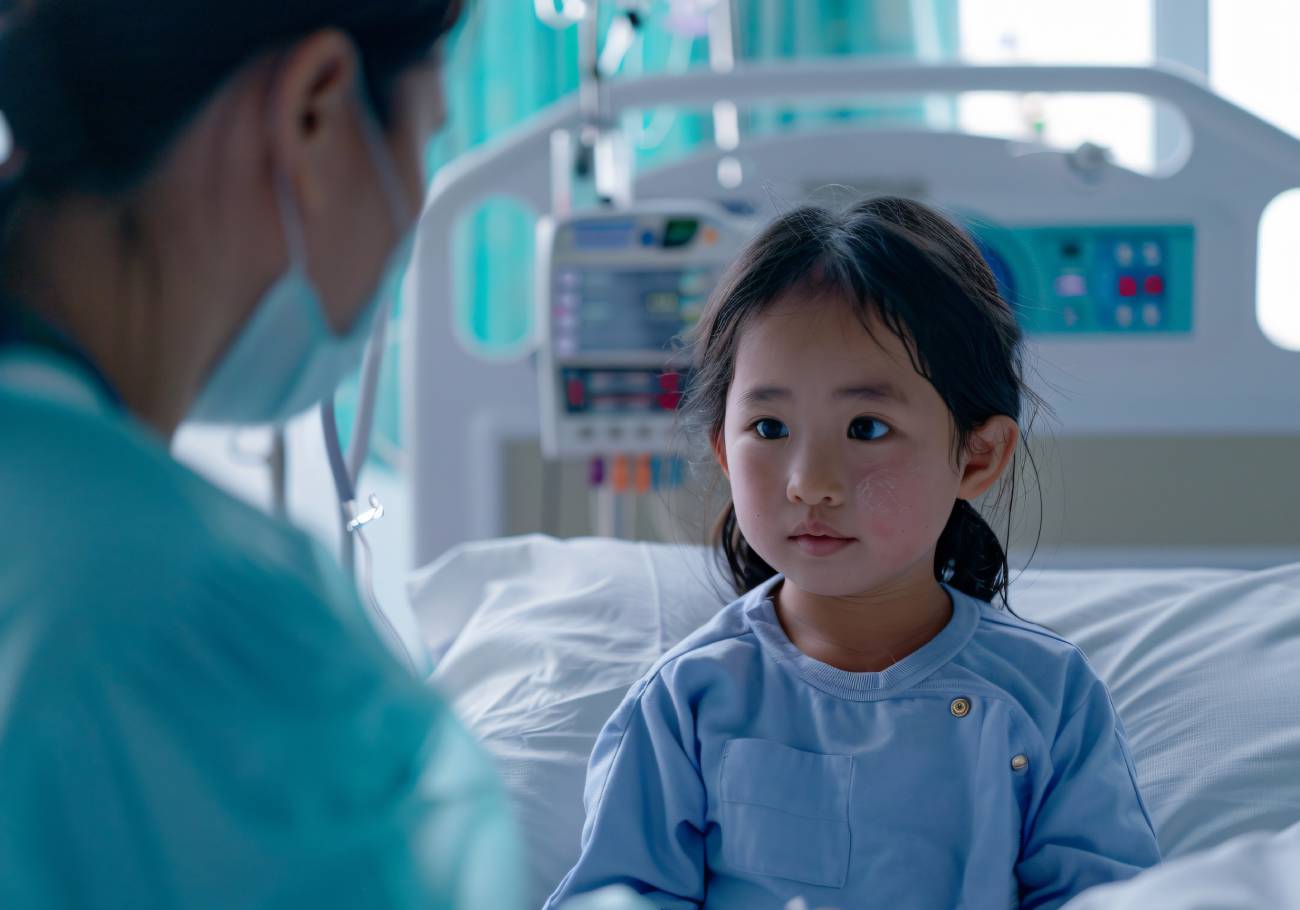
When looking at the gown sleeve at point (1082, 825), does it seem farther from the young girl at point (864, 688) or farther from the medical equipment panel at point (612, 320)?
the medical equipment panel at point (612, 320)

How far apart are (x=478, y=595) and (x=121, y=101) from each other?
4.40 feet

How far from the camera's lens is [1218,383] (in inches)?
90.9

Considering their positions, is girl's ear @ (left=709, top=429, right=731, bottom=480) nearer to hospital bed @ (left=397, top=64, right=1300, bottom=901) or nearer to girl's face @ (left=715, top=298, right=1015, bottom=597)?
girl's face @ (left=715, top=298, right=1015, bottom=597)

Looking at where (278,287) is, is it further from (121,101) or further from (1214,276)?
(1214,276)

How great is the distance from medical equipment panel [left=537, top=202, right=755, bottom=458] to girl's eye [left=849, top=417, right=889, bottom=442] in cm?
97

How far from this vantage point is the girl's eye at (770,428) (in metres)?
1.16

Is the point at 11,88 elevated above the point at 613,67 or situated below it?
below

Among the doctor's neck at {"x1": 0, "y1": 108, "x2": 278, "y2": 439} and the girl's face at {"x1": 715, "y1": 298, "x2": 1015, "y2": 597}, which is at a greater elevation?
the doctor's neck at {"x1": 0, "y1": 108, "x2": 278, "y2": 439}

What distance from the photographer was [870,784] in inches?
43.8

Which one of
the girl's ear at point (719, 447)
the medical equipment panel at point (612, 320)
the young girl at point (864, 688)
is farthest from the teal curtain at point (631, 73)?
the young girl at point (864, 688)

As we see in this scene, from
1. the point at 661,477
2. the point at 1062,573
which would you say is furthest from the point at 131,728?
Answer: the point at 661,477

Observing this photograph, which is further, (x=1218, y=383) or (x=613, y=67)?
(x=613, y=67)

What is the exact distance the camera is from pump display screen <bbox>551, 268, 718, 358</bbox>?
2.11 meters

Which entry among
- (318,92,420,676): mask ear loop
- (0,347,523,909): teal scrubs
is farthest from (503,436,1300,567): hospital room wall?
(0,347,523,909): teal scrubs
